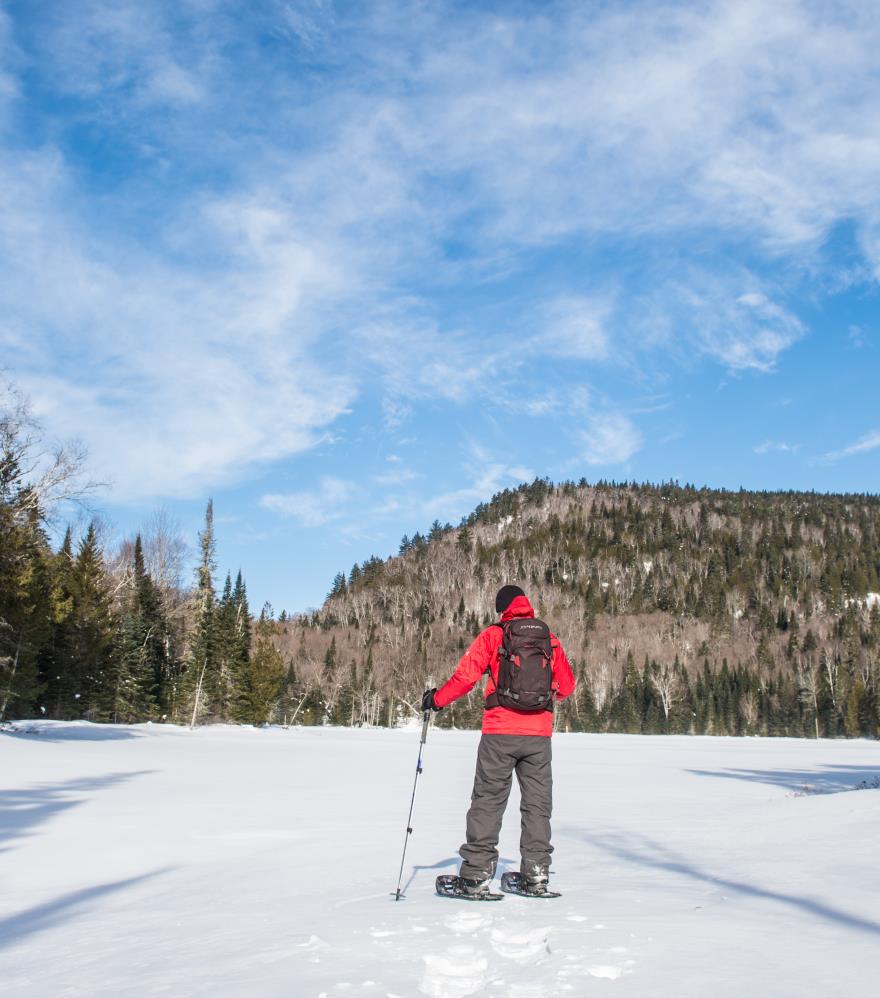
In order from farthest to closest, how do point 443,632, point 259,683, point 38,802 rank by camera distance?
point 443,632 → point 259,683 → point 38,802

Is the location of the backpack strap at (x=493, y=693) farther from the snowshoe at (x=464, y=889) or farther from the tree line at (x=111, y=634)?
the tree line at (x=111, y=634)

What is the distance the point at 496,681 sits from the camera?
5.41 meters

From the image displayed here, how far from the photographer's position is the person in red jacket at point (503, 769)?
496 cm

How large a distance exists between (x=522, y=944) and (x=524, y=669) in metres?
1.98

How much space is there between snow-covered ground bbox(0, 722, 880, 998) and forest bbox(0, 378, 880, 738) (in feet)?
62.6

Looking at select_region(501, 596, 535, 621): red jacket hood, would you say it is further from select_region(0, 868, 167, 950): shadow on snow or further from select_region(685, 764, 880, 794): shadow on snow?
select_region(685, 764, 880, 794): shadow on snow

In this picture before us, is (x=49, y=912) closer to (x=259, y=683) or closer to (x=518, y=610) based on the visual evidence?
(x=518, y=610)

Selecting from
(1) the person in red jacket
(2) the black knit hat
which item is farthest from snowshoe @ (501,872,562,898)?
(2) the black knit hat

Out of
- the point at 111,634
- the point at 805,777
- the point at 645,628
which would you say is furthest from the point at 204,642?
the point at 645,628

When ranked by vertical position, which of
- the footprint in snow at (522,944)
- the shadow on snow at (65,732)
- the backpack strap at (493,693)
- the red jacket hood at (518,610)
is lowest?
the shadow on snow at (65,732)

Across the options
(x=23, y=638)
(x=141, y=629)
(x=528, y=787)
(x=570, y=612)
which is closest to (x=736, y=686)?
(x=570, y=612)

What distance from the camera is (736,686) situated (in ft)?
360

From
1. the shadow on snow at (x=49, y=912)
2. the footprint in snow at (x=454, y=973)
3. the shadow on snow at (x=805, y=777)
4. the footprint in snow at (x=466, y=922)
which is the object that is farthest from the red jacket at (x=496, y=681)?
the shadow on snow at (x=805, y=777)

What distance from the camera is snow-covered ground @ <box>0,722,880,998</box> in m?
3.23
